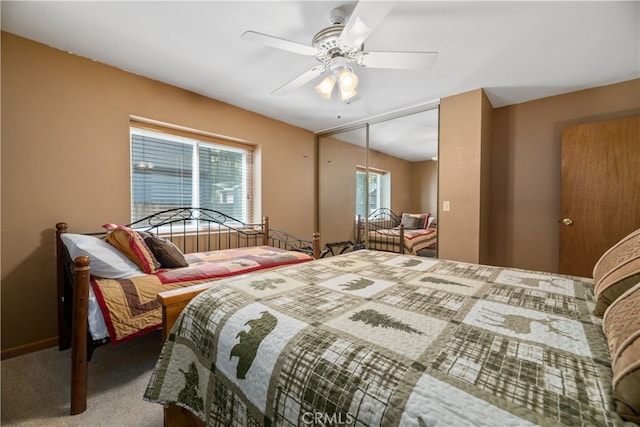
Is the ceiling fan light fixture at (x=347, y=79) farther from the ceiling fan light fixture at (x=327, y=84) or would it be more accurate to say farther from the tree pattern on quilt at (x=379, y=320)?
the tree pattern on quilt at (x=379, y=320)

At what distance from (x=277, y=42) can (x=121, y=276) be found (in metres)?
1.74

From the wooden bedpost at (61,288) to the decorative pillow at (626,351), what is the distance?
2898 mm

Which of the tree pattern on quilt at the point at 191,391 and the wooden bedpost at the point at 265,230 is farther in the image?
the wooden bedpost at the point at 265,230

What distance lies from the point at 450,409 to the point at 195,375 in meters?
0.86

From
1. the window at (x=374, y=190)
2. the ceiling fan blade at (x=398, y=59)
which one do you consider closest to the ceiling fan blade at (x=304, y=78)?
the ceiling fan blade at (x=398, y=59)

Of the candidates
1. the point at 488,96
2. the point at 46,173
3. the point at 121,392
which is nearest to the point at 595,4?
the point at 488,96

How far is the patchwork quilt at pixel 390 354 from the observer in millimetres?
497

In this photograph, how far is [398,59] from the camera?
64.1 inches

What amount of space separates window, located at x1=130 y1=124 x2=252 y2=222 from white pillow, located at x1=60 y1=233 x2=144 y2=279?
0.82 meters

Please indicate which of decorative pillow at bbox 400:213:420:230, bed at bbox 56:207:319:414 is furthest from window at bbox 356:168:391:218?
bed at bbox 56:207:319:414

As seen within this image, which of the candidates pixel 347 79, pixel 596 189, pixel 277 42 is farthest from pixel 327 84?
pixel 596 189

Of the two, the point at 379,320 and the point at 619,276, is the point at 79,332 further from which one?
the point at 619,276

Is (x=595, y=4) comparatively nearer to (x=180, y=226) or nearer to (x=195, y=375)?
(x=195, y=375)

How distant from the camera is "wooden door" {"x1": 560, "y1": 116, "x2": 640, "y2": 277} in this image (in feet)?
7.57
